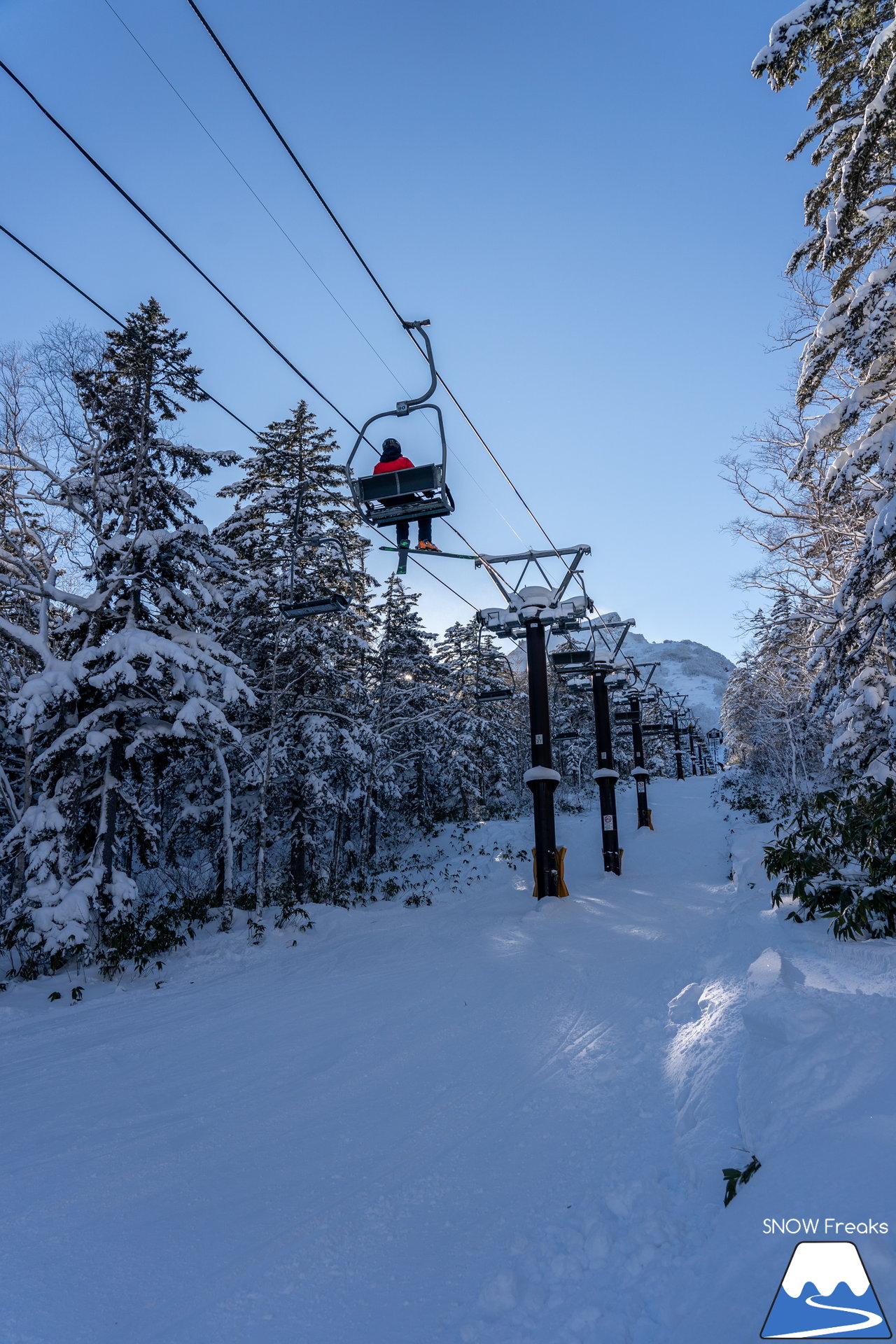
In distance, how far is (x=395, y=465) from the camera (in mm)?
8367

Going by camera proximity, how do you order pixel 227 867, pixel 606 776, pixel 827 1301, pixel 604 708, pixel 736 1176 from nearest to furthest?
pixel 827 1301 < pixel 736 1176 < pixel 227 867 < pixel 606 776 < pixel 604 708

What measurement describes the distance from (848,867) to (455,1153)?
21.7 feet

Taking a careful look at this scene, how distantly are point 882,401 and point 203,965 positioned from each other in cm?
1332

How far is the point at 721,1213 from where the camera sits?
3.07 meters

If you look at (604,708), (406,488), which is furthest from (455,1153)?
(604,708)

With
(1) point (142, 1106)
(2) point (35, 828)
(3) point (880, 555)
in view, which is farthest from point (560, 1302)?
(2) point (35, 828)

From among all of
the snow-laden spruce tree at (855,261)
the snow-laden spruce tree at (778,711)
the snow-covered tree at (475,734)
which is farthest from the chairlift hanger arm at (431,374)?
the snow-covered tree at (475,734)

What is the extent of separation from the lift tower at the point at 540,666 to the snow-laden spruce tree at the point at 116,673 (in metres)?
6.10

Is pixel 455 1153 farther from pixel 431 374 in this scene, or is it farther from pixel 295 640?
pixel 295 640

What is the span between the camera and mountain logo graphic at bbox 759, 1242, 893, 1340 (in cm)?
209

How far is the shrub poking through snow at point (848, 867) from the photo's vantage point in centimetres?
650

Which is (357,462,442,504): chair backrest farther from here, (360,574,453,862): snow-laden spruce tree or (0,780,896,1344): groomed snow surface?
(360,574,453,862): snow-laden spruce tree

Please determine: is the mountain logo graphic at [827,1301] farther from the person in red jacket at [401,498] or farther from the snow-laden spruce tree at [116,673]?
the snow-laden spruce tree at [116,673]

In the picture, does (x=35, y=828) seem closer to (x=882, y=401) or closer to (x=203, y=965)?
(x=203, y=965)
